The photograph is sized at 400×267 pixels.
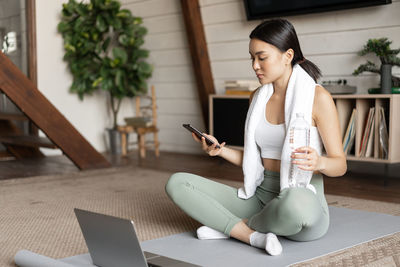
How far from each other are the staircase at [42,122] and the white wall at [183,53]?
805 millimetres

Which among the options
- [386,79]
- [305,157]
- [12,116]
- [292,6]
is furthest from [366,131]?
[12,116]

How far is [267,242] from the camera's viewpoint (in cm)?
178

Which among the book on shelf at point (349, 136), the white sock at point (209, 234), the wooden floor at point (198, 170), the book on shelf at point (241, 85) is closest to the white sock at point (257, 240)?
the white sock at point (209, 234)

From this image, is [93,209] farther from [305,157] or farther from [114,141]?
[114,141]

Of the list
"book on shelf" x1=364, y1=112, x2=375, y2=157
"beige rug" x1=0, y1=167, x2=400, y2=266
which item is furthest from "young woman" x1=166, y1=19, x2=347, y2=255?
"book on shelf" x1=364, y1=112, x2=375, y2=157

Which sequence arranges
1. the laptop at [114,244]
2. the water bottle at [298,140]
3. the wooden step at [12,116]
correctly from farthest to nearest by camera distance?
1. the wooden step at [12,116]
2. the water bottle at [298,140]
3. the laptop at [114,244]

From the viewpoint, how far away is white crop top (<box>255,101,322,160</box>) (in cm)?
196

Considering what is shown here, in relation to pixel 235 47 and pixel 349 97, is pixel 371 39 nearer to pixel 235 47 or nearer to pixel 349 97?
pixel 349 97

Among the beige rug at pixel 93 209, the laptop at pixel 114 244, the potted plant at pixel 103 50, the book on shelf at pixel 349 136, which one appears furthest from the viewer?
the potted plant at pixel 103 50

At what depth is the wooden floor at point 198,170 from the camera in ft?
10.4

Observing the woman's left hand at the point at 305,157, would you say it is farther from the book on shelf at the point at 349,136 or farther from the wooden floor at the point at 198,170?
the book on shelf at the point at 349,136

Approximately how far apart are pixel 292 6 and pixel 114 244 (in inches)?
110

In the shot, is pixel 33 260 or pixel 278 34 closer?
pixel 33 260

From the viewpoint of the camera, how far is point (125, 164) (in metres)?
4.44
